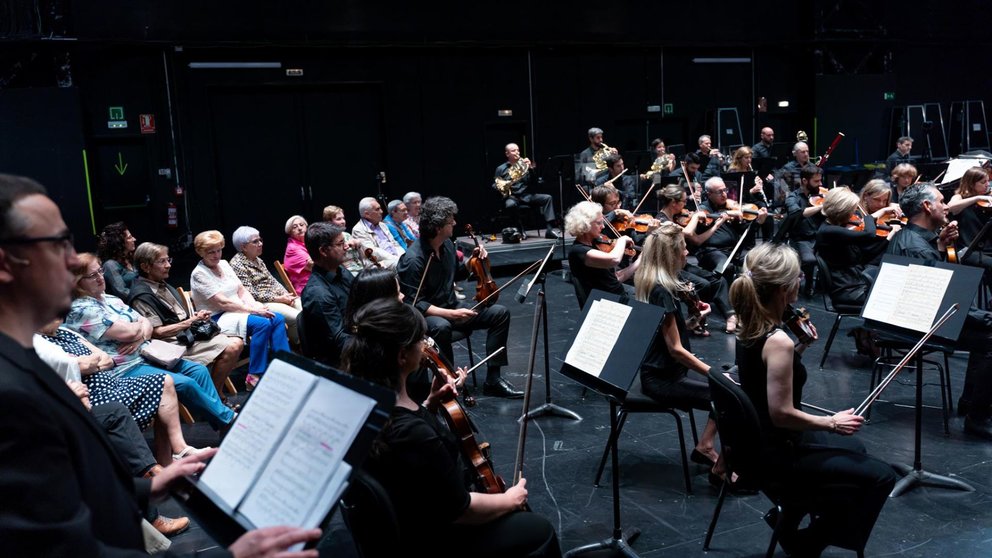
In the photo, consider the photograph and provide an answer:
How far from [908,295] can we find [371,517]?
3121 millimetres

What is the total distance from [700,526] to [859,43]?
1390 cm

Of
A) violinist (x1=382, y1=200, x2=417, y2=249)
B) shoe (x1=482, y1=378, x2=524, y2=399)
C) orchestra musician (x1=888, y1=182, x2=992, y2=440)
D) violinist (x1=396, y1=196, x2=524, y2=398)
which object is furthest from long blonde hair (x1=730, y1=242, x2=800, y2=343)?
violinist (x1=382, y1=200, x2=417, y2=249)

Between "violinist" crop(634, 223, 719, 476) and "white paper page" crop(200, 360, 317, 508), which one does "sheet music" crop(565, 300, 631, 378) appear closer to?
"violinist" crop(634, 223, 719, 476)

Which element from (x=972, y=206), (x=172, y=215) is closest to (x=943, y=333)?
(x=972, y=206)

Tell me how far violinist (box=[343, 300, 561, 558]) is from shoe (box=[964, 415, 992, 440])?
3.28 metres

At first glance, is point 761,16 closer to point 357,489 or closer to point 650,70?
point 650,70

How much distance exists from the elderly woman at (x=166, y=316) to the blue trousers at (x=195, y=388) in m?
0.28

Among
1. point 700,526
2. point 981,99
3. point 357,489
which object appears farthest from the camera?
point 981,99

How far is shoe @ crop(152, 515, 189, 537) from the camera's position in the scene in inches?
151

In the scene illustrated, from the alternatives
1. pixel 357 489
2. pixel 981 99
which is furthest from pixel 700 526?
pixel 981 99

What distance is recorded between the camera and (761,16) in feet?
47.3

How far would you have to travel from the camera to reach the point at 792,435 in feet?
10.4

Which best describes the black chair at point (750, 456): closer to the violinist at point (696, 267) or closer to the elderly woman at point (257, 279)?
the elderly woman at point (257, 279)

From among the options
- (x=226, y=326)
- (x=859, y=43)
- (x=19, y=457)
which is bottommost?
(x=226, y=326)
